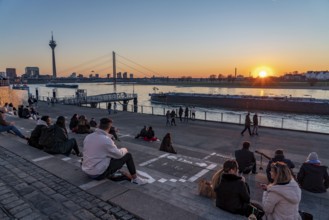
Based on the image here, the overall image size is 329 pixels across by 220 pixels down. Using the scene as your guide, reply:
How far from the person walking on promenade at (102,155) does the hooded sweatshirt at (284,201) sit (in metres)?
2.38

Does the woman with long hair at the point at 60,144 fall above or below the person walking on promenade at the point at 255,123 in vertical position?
above

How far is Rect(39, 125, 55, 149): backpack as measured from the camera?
648cm

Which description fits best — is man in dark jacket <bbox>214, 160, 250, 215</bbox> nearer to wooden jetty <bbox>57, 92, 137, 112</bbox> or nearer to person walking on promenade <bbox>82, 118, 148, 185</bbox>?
person walking on promenade <bbox>82, 118, 148, 185</bbox>

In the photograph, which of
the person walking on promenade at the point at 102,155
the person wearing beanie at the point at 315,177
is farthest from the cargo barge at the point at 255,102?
the person walking on promenade at the point at 102,155

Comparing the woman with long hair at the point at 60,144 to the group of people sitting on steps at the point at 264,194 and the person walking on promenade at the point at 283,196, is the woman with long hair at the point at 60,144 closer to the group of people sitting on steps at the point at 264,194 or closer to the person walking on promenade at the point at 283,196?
the group of people sitting on steps at the point at 264,194

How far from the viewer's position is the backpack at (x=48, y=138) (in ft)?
21.2

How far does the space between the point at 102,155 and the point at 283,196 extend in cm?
303

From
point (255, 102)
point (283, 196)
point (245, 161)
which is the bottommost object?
point (255, 102)

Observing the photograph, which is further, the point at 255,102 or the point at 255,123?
the point at 255,102

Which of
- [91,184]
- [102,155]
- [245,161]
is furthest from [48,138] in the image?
Answer: [245,161]

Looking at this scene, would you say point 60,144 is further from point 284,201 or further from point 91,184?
point 284,201

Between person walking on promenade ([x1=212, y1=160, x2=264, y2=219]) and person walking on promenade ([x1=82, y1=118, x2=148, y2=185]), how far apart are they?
1729 millimetres

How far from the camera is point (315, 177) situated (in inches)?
219

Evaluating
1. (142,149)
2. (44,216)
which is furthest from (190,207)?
(142,149)
